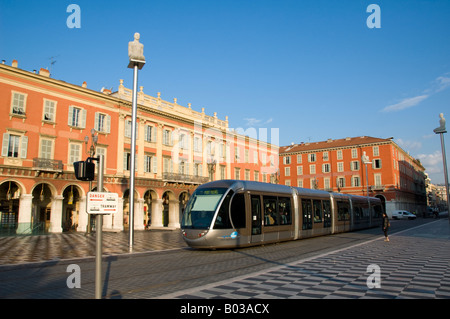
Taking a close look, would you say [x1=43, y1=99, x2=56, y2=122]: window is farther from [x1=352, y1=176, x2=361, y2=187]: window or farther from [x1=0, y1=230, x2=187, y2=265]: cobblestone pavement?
[x1=352, y1=176, x2=361, y2=187]: window

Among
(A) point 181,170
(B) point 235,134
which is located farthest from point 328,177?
(A) point 181,170

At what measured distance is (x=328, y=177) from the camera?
69.1m

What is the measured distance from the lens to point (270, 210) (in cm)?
1639

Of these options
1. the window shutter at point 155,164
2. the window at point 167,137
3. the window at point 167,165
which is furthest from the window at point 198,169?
the window shutter at point 155,164

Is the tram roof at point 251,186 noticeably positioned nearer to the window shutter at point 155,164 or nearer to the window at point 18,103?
the window at point 18,103

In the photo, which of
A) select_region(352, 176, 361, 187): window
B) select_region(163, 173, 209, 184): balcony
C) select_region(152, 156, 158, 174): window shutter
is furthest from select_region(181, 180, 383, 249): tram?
select_region(352, 176, 361, 187): window

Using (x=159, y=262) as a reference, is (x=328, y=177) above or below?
above

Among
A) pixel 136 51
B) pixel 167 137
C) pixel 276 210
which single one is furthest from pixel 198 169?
pixel 136 51

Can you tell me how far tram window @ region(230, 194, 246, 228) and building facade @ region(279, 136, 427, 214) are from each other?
150 feet

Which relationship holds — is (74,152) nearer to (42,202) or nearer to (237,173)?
(42,202)

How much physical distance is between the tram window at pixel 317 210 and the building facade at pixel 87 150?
34.4 feet

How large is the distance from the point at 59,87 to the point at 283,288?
96.8ft

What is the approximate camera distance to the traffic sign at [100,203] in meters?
5.18
